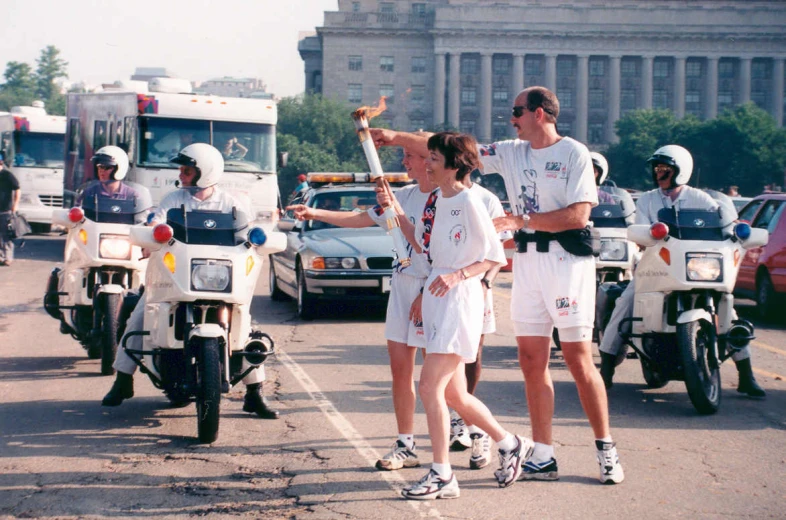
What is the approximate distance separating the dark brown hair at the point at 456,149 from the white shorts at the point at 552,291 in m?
0.70

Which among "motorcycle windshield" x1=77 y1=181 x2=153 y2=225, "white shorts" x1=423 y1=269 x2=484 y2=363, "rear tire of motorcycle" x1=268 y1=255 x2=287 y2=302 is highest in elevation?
"motorcycle windshield" x1=77 y1=181 x2=153 y2=225

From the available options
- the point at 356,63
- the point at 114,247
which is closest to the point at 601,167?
the point at 114,247

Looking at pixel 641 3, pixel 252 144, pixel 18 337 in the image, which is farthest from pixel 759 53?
pixel 18 337

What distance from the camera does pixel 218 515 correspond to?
5.41m

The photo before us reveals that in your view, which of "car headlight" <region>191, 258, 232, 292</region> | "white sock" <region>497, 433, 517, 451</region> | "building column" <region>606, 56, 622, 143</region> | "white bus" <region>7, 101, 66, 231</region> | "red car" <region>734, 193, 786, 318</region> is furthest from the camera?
"building column" <region>606, 56, 622, 143</region>

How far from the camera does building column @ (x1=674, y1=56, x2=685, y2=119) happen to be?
10994 cm

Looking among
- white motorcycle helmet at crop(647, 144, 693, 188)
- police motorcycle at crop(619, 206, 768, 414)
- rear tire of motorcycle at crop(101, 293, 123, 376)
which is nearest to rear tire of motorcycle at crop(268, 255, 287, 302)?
rear tire of motorcycle at crop(101, 293, 123, 376)

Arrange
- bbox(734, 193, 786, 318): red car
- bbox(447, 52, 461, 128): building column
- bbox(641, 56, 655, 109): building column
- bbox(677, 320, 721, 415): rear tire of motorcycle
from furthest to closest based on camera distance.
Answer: bbox(447, 52, 461, 128): building column, bbox(641, 56, 655, 109): building column, bbox(734, 193, 786, 318): red car, bbox(677, 320, 721, 415): rear tire of motorcycle

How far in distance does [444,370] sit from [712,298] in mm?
3561

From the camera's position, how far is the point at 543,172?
6.15 metres

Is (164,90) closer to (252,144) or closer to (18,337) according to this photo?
(252,144)

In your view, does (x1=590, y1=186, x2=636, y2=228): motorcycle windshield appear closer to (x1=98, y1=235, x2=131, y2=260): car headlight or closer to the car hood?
the car hood

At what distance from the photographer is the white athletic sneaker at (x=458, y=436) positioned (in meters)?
6.86

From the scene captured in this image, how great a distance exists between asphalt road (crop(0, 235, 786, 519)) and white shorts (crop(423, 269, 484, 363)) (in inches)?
30.3
